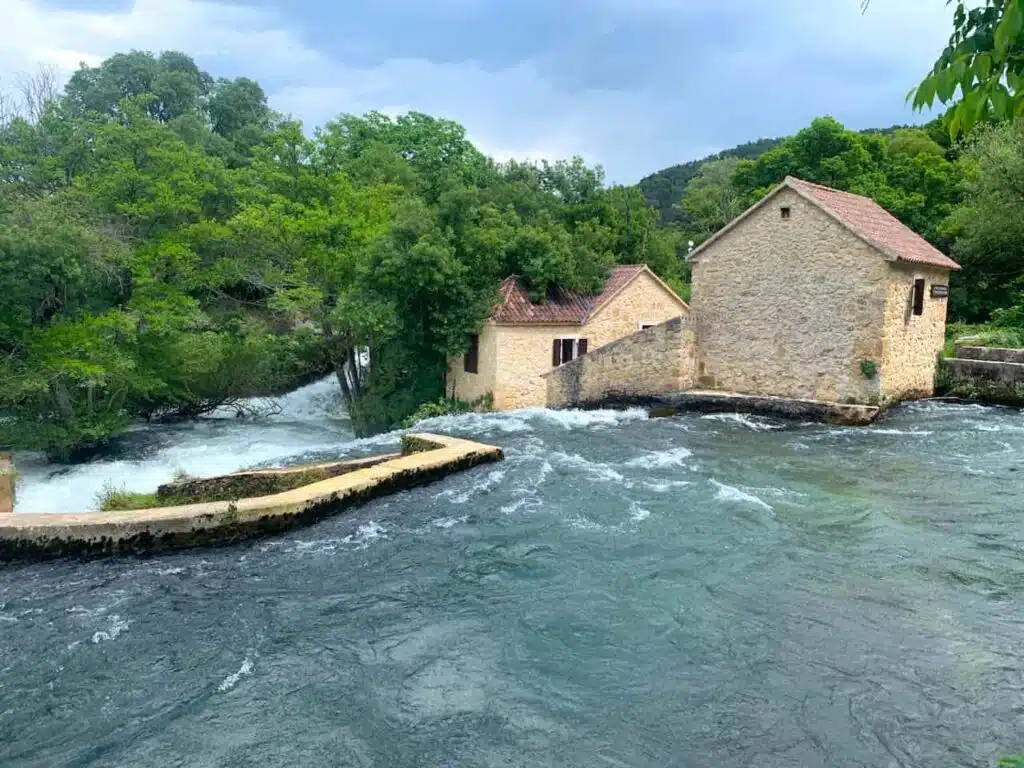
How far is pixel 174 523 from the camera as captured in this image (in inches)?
243

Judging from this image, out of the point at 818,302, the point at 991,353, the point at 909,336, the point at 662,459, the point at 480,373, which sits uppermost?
the point at 818,302

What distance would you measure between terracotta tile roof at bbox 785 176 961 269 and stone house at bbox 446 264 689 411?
22.3 ft

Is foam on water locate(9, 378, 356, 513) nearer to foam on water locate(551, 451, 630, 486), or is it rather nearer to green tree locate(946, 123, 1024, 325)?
foam on water locate(551, 451, 630, 486)

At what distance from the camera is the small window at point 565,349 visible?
65.1 feet

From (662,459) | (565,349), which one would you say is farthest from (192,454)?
(662,459)

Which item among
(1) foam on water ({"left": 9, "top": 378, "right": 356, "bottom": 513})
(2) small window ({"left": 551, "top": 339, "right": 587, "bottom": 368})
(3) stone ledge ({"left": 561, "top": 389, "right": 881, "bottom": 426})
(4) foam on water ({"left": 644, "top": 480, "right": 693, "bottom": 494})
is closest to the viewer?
(4) foam on water ({"left": 644, "top": 480, "right": 693, "bottom": 494})

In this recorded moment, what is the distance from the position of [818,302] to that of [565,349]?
740 cm

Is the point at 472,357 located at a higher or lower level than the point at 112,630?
higher

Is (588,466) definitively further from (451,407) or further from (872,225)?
(451,407)

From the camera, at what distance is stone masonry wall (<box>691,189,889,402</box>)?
14.0 m

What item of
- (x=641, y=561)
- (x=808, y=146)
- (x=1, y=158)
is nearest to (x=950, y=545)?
(x=641, y=561)

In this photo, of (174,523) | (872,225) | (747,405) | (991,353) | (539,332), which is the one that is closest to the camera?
(174,523)

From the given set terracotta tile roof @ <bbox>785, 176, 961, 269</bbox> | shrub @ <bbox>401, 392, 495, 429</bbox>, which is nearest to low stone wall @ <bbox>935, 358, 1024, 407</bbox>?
Result: terracotta tile roof @ <bbox>785, 176, 961, 269</bbox>

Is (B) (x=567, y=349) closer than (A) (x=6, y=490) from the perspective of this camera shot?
No
